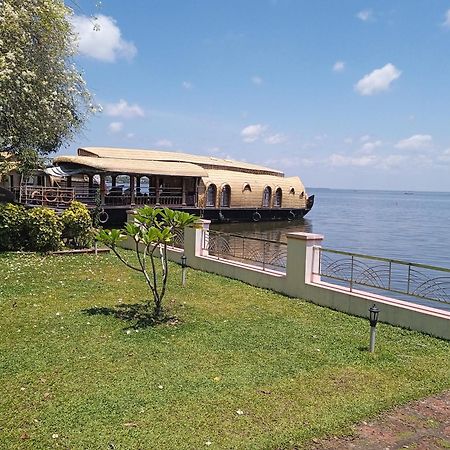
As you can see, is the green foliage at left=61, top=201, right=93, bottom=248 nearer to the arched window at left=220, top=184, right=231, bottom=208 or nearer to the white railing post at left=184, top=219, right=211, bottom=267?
the white railing post at left=184, top=219, right=211, bottom=267

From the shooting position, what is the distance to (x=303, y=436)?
434 cm

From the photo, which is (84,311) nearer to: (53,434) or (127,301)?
(127,301)

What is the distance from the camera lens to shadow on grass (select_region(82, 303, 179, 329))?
767 cm

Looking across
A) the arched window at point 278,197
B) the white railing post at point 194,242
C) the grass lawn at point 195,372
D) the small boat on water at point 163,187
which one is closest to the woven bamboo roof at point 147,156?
the small boat on water at point 163,187

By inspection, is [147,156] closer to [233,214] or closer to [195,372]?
[233,214]

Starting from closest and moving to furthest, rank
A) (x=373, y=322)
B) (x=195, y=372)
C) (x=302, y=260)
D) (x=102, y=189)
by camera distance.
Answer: (x=195, y=372) → (x=373, y=322) → (x=302, y=260) → (x=102, y=189)

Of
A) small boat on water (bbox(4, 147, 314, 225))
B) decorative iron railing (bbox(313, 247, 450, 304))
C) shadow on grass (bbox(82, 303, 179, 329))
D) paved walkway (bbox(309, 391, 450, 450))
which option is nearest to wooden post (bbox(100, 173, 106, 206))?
small boat on water (bbox(4, 147, 314, 225))

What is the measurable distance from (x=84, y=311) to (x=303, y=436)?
199 inches

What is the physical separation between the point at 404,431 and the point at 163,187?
95.2ft

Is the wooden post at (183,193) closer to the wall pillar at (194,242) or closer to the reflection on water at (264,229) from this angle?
the reflection on water at (264,229)

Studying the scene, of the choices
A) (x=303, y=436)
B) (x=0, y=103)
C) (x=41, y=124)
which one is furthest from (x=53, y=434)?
(x=41, y=124)

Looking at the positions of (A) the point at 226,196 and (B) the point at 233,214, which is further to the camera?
(B) the point at 233,214

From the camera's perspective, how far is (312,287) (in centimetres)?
959

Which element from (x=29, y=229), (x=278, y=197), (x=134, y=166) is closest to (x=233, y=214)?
(x=278, y=197)
